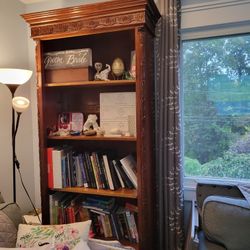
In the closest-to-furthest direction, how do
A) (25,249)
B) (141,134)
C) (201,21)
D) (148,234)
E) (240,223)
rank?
(25,249) → (240,223) → (141,134) → (148,234) → (201,21)

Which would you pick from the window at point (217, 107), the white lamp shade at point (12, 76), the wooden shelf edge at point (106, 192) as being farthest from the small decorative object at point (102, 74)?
the wooden shelf edge at point (106, 192)

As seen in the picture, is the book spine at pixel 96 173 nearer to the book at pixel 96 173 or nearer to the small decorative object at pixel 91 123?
the book at pixel 96 173

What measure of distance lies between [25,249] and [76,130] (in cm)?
88

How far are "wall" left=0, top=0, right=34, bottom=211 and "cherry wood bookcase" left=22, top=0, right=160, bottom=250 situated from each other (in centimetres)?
40

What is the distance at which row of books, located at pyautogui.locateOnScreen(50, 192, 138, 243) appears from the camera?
5.78 ft

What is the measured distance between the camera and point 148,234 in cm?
161

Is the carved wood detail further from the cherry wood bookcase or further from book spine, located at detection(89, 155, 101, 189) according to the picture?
book spine, located at detection(89, 155, 101, 189)

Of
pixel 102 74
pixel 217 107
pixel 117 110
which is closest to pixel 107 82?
pixel 102 74

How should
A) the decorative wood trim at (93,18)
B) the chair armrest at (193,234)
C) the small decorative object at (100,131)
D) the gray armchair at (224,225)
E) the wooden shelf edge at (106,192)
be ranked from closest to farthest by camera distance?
the chair armrest at (193,234)
the gray armchair at (224,225)
the decorative wood trim at (93,18)
the wooden shelf edge at (106,192)
the small decorative object at (100,131)

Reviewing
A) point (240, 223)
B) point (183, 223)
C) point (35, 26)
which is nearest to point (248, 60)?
point (240, 223)

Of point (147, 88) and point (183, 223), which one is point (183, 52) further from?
point (183, 223)

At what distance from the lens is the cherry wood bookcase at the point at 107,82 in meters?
1.47

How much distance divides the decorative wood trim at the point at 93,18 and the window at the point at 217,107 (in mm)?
480

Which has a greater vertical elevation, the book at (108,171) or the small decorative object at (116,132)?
the small decorative object at (116,132)
